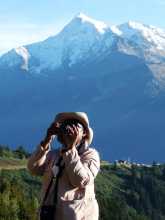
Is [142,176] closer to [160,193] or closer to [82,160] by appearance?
[160,193]

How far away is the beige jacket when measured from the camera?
8039 mm

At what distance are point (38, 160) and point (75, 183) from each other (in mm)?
657

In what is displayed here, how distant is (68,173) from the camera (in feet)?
26.6

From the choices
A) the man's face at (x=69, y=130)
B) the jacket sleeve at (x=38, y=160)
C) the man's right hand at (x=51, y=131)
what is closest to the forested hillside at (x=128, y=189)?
the jacket sleeve at (x=38, y=160)

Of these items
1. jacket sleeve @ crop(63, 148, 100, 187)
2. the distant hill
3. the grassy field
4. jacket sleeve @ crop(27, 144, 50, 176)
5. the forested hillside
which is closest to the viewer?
jacket sleeve @ crop(63, 148, 100, 187)

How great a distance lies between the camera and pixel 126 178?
6516 inches

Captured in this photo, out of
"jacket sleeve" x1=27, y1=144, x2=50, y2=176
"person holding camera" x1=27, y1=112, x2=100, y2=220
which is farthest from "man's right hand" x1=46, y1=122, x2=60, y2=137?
"jacket sleeve" x1=27, y1=144, x2=50, y2=176

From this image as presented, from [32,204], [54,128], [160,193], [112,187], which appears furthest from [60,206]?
[160,193]

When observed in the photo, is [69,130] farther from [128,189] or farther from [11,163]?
[128,189]

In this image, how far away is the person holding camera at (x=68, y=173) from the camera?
8.09 meters

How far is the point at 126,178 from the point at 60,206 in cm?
15808

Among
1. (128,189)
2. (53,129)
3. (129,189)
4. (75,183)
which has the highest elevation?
(129,189)

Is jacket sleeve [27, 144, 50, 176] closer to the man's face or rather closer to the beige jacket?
the beige jacket

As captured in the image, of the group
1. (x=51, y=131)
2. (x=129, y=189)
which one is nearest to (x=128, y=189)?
(x=129, y=189)
